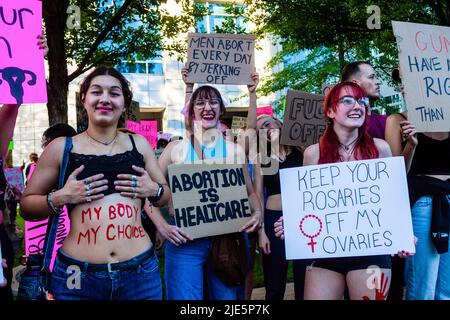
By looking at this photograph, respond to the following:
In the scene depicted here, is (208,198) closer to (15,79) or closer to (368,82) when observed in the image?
(15,79)

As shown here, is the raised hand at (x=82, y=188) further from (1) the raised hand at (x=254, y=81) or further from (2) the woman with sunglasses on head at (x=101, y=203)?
(1) the raised hand at (x=254, y=81)

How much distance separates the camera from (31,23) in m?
2.94

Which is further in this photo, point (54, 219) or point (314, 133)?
point (314, 133)

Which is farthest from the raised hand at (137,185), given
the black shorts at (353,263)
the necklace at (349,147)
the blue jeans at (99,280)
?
the necklace at (349,147)

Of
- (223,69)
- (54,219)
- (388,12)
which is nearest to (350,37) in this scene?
(388,12)

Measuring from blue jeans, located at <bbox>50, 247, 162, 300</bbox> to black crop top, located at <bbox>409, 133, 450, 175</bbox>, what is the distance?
193 centimetres

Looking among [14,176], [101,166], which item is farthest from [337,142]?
[14,176]

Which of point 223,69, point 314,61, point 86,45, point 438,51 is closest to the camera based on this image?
point 438,51

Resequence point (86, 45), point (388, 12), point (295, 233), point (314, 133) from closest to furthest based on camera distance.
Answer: point (295, 233)
point (314, 133)
point (388, 12)
point (86, 45)

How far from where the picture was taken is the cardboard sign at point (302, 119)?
14.7 ft

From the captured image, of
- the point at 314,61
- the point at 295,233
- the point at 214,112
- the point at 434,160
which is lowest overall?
the point at 295,233

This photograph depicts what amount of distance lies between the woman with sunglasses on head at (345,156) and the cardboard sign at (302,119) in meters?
1.41

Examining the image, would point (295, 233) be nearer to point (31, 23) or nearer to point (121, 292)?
point (121, 292)

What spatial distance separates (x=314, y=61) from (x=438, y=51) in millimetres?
15055
